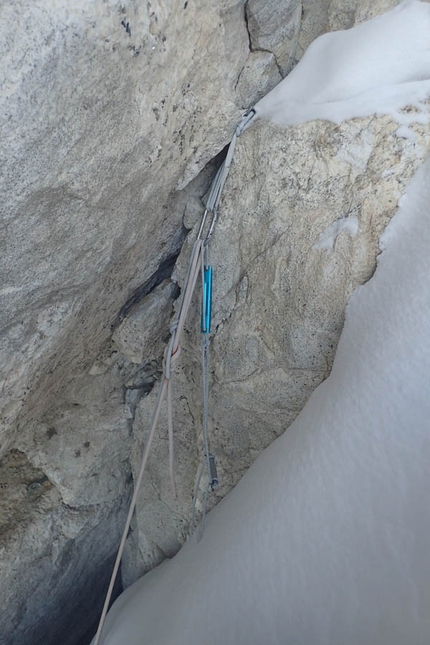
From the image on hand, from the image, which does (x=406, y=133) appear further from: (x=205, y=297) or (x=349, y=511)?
(x=349, y=511)

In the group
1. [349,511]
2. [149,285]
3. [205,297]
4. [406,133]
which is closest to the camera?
[349,511]

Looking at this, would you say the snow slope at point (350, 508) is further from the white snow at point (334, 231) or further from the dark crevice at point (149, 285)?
the dark crevice at point (149, 285)

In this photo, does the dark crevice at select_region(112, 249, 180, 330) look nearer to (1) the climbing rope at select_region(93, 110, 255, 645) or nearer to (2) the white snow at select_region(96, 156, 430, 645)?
(1) the climbing rope at select_region(93, 110, 255, 645)

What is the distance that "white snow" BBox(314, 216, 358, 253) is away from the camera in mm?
1130

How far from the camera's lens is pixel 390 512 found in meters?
0.82

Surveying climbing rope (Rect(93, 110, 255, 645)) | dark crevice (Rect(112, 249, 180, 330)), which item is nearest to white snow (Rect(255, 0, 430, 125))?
climbing rope (Rect(93, 110, 255, 645))

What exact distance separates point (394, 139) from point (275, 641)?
1.07 metres

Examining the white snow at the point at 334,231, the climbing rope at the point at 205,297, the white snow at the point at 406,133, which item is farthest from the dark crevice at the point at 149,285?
the white snow at the point at 406,133

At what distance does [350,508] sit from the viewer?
2.87ft

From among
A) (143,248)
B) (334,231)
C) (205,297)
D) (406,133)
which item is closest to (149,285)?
(143,248)

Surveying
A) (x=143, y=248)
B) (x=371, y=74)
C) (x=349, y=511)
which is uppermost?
(x=143, y=248)

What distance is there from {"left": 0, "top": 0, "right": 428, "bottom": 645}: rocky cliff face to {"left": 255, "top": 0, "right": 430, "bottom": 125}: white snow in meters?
0.04

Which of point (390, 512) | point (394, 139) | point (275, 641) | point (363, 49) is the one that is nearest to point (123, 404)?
point (275, 641)

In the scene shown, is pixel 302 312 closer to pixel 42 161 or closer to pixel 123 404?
pixel 42 161
